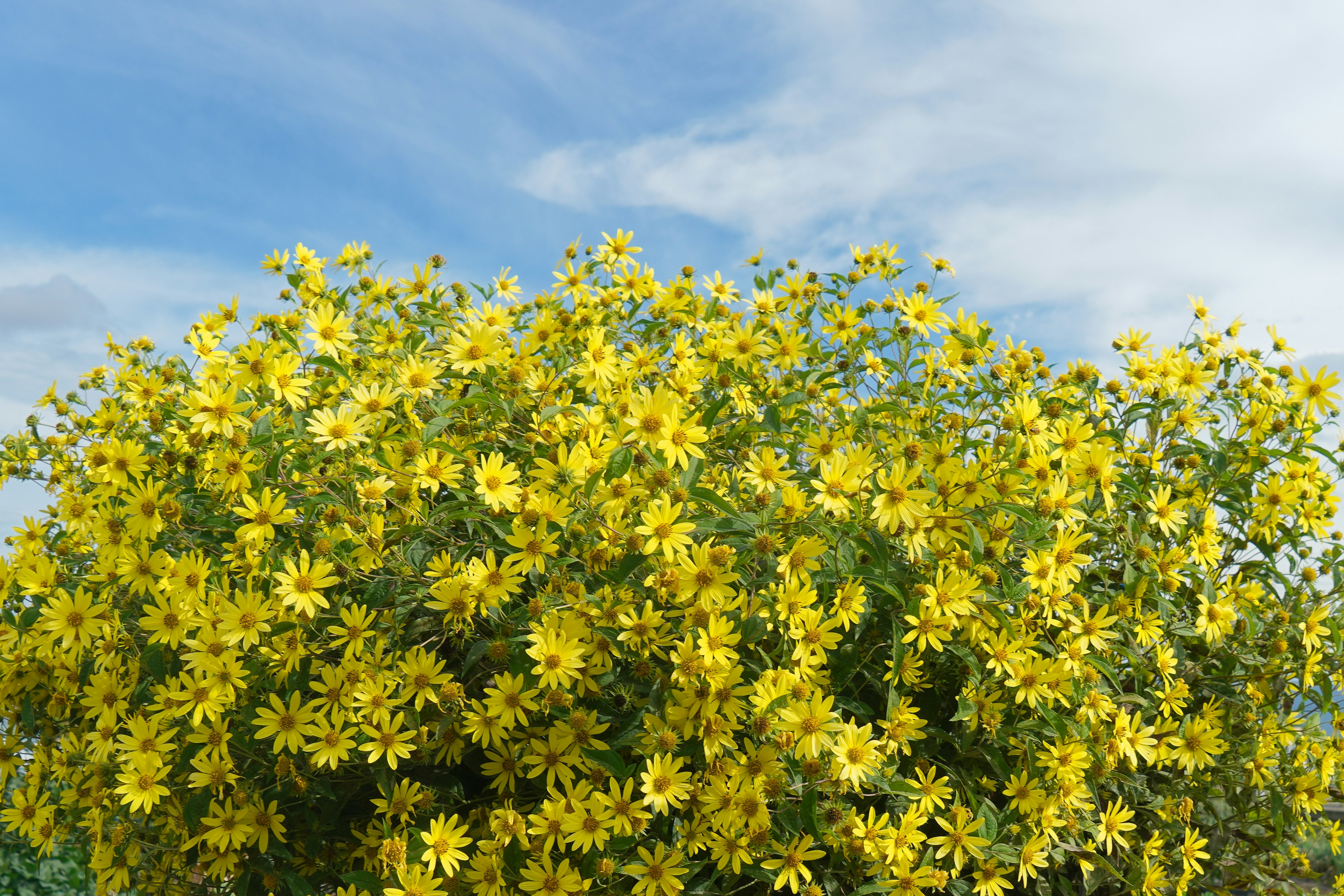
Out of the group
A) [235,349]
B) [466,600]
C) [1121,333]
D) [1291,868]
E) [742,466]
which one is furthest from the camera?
[1291,868]

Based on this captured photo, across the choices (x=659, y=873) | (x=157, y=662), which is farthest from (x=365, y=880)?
(x=157, y=662)

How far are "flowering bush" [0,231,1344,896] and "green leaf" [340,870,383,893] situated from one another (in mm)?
12

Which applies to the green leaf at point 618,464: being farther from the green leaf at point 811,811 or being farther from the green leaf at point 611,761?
the green leaf at point 811,811

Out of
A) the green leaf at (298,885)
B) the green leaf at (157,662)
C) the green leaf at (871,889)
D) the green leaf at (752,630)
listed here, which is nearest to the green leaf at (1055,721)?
the green leaf at (871,889)

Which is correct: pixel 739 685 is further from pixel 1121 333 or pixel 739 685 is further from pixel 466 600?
pixel 1121 333

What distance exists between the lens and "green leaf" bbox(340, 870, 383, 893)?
1930mm

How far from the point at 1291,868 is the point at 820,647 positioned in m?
2.60

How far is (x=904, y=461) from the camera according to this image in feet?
6.86

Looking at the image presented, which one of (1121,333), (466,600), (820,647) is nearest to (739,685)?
(820,647)

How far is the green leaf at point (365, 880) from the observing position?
1.93 meters

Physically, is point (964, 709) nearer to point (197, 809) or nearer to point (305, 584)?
point (305, 584)

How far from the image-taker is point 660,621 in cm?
187

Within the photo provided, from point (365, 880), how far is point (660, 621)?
0.81 m

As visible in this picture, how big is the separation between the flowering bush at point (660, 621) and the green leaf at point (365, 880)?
12 millimetres
